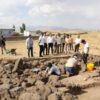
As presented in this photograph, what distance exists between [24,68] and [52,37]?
3685 mm

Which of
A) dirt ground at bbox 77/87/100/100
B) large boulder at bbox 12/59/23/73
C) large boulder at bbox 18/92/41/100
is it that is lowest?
dirt ground at bbox 77/87/100/100

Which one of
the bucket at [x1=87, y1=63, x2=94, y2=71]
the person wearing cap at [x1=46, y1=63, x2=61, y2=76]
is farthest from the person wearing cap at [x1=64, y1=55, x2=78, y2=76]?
the bucket at [x1=87, y1=63, x2=94, y2=71]

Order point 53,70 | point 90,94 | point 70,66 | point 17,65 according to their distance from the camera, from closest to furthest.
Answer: point 90,94 → point 53,70 → point 70,66 → point 17,65

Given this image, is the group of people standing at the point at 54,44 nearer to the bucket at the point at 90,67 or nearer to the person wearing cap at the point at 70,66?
the person wearing cap at the point at 70,66

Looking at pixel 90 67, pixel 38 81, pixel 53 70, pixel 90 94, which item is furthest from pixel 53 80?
pixel 90 67

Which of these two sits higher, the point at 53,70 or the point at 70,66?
the point at 70,66

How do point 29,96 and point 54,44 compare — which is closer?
point 29,96

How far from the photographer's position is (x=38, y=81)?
1752cm

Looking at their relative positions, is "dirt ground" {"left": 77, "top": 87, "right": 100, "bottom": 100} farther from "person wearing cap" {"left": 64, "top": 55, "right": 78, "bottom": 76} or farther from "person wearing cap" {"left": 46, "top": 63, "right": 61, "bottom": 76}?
"person wearing cap" {"left": 46, "top": 63, "right": 61, "bottom": 76}

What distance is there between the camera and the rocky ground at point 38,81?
15.3 metres

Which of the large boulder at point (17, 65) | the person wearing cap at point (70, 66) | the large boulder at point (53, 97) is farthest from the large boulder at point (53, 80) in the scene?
the large boulder at point (17, 65)

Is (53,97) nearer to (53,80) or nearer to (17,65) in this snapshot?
(53,80)

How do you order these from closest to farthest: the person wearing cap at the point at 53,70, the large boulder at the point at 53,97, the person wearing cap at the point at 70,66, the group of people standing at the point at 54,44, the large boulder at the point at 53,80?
the large boulder at the point at 53,97, the large boulder at the point at 53,80, the person wearing cap at the point at 53,70, the person wearing cap at the point at 70,66, the group of people standing at the point at 54,44

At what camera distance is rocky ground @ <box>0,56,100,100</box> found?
15344 mm
